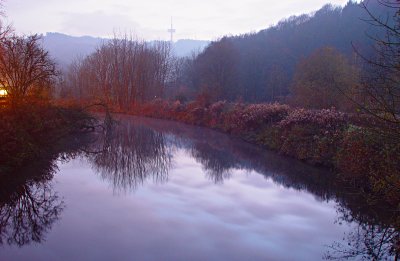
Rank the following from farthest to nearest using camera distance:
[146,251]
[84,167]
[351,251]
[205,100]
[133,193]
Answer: [205,100]
[84,167]
[133,193]
[351,251]
[146,251]

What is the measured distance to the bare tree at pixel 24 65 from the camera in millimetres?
18344

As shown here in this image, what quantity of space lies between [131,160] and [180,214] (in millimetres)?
6665

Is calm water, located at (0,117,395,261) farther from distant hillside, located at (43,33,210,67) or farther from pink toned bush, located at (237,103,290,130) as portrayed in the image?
distant hillside, located at (43,33,210,67)

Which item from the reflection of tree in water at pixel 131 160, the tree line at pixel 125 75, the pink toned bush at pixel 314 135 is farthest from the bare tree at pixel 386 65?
the tree line at pixel 125 75

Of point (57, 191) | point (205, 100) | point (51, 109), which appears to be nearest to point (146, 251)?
point (57, 191)

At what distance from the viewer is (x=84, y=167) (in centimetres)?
1338

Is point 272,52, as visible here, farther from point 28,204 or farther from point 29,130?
point 28,204

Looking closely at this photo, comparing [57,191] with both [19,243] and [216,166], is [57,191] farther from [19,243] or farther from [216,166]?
[216,166]

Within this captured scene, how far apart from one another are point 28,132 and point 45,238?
7.55 meters

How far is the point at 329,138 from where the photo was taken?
14.2 metres

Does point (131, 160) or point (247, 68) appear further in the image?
point (247, 68)

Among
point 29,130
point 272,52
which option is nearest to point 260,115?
point 29,130

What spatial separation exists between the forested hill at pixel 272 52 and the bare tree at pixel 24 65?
21.0 m

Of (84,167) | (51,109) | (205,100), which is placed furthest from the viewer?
(205,100)
